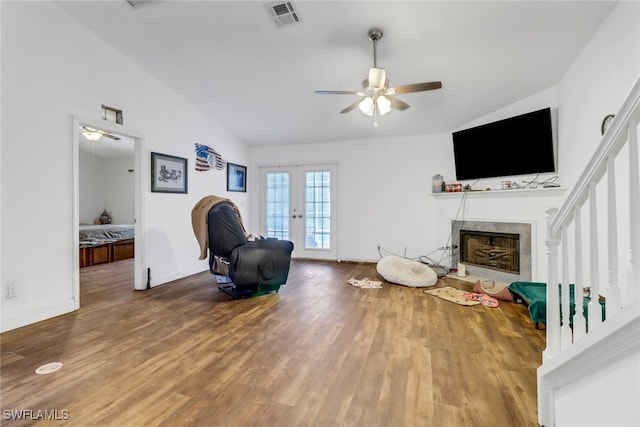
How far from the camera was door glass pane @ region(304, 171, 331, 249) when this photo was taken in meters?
5.69

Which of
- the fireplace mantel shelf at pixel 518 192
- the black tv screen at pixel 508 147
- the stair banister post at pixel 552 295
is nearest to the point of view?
the stair banister post at pixel 552 295

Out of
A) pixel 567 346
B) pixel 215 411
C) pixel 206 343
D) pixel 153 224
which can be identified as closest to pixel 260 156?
pixel 153 224

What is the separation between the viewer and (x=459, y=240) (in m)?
4.47

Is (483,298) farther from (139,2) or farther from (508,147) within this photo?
(139,2)

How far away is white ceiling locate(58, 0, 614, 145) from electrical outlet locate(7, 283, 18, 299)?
2657 mm

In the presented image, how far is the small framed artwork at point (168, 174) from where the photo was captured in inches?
A: 151

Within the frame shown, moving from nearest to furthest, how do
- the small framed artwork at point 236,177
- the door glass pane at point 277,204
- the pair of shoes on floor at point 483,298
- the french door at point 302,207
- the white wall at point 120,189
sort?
the pair of shoes on floor at point 483,298 → the small framed artwork at point 236,177 → the french door at point 302,207 → the door glass pane at point 277,204 → the white wall at point 120,189

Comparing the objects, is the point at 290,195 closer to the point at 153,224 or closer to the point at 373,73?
the point at 153,224

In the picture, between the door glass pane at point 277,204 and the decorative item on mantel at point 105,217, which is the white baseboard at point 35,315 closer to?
the door glass pane at point 277,204

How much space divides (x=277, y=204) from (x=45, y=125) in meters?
3.79

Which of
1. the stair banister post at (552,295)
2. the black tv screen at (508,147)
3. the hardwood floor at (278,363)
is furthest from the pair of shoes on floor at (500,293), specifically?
the stair banister post at (552,295)

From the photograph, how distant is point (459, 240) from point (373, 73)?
3049mm

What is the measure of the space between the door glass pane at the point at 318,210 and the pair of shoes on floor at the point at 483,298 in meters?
2.80

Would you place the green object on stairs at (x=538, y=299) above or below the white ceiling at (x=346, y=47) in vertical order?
below
